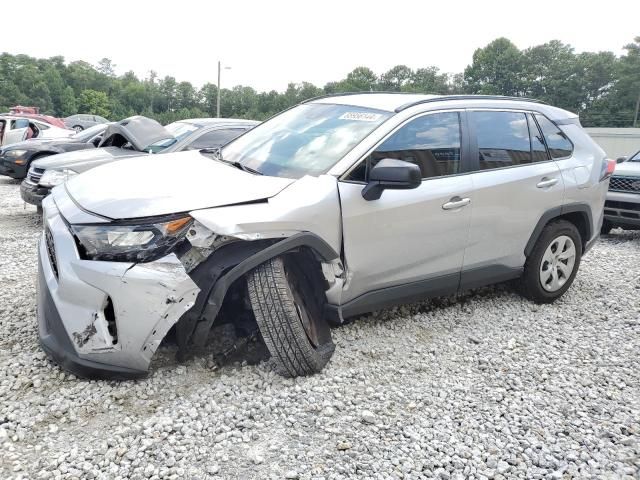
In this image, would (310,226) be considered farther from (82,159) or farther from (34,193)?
(34,193)

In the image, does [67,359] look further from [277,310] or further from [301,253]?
[301,253]

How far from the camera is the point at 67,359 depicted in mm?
2652

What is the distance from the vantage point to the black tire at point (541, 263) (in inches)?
170

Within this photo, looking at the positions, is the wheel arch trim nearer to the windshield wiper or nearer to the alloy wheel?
the alloy wheel

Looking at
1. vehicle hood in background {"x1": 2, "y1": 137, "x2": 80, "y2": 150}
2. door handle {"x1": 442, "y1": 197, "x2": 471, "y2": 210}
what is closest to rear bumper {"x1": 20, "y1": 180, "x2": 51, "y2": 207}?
vehicle hood in background {"x1": 2, "y1": 137, "x2": 80, "y2": 150}

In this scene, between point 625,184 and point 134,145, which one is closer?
point 134,145

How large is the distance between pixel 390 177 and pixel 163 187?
127cm


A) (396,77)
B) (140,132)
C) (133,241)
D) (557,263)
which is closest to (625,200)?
(557,263)

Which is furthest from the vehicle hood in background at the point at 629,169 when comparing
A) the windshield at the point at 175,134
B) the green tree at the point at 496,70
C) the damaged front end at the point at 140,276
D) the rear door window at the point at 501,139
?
the green tree at the point at 496,70

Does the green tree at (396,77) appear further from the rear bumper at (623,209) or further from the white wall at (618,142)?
the rear bumper at (623,209)

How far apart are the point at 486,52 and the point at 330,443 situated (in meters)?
89.6

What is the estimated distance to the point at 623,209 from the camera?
7.59 metres

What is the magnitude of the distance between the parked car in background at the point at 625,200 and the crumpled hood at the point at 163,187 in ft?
21.0

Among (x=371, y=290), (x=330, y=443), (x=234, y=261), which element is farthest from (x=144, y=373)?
(x=371, y=290)
